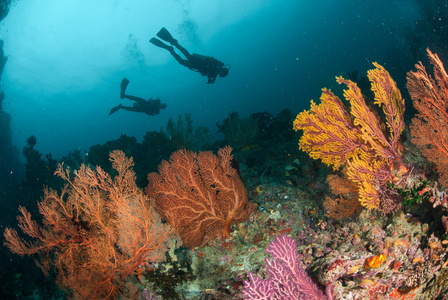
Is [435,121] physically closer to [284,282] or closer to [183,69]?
[284,282]

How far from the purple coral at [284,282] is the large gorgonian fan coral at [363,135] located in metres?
1.47

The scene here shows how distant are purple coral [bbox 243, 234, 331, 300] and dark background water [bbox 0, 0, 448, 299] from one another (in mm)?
48680

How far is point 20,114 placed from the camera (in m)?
91.8

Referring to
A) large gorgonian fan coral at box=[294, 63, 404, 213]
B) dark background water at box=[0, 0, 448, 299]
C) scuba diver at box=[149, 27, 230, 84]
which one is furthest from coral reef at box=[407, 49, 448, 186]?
dark background water at box=[0, 0, 448, 299]

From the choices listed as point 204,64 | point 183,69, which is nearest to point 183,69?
point 183,69

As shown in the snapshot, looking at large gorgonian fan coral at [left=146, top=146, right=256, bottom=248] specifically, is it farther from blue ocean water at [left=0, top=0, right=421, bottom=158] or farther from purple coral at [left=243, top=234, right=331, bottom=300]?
blue ocean water at [left=0, top=0, right=421, bottom=158]

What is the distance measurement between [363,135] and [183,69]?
12578 cm

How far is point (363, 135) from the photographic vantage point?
10.0 feet

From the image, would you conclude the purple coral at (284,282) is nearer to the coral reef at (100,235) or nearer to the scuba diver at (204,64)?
the coral reef at (100,235)

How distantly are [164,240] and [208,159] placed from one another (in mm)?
1743

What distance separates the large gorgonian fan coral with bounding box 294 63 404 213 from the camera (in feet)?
10.1

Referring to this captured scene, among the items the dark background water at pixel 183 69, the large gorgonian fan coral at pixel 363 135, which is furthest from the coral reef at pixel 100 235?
the dark background water at pixel 183 69

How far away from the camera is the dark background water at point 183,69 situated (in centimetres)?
7331

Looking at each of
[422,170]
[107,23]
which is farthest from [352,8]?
[422,170]
